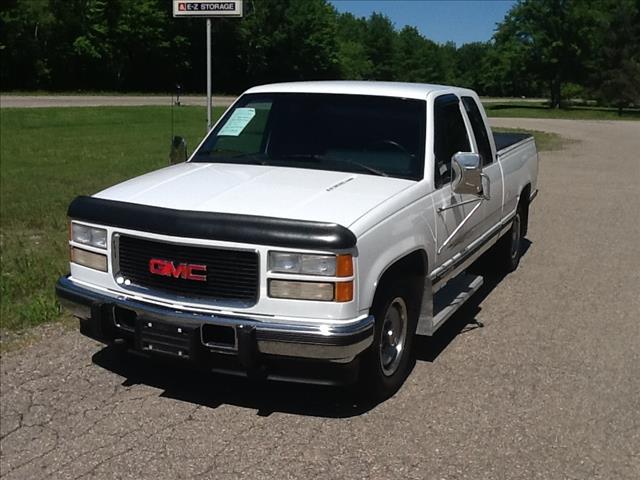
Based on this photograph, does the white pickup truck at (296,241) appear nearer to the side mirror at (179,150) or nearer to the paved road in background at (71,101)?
the side mirror at (179,150)

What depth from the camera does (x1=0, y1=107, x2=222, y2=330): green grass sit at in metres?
6.81

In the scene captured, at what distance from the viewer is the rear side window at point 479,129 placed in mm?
6270

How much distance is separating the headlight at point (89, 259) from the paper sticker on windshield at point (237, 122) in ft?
5.47

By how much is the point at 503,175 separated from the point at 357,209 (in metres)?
2.98

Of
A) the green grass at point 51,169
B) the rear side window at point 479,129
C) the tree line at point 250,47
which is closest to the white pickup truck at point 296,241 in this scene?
the rear side window at point 479,129

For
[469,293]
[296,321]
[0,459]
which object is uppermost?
[296,321]

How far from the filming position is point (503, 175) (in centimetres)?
672

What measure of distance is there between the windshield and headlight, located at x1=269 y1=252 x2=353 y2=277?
4.11 feet

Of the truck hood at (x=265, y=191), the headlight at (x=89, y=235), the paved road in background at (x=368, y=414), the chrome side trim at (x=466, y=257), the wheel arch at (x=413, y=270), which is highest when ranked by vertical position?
the truck hood at (x=265, y=191)

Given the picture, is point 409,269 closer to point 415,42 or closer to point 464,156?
point 464,156

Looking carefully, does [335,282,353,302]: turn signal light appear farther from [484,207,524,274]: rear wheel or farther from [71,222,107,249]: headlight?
[484,207,524,274]: rear wheel

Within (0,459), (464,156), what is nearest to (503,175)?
A: (464,156)

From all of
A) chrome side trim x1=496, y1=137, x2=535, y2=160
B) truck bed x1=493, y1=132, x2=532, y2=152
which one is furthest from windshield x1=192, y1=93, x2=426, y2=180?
truck bed x1=493, y1=132, x2=532, y2=152

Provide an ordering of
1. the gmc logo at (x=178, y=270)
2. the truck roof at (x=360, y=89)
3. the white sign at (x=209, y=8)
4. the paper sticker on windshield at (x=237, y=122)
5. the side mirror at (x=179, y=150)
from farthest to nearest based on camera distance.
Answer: the white sign at (x=209, y=8), the side mirror at (x=179, y=150), the paper sticker on windshield at (x=237, y=122), the truck roof at (x=360, y=89), the gmc logo at (x=178, y=270)
